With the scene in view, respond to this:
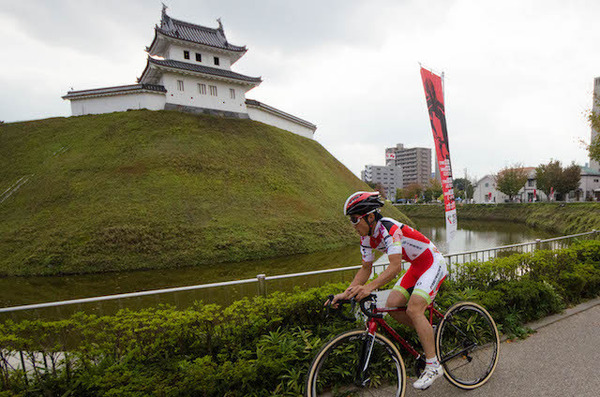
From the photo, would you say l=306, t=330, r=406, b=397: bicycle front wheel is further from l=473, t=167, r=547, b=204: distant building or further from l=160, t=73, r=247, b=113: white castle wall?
l=473, t=167, r=547, b=204: distant building

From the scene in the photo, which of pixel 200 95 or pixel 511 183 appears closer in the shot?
pixel 200 95

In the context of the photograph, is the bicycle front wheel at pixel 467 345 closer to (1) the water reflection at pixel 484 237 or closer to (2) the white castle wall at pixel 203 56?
(1) the water reflection at pixel 484 237

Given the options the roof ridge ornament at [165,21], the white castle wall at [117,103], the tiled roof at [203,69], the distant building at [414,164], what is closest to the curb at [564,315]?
the tiled roof at [203,69]

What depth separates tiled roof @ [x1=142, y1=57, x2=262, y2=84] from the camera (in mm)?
29656

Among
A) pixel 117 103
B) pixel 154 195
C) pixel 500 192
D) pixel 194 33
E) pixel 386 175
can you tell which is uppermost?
pixel 194 33

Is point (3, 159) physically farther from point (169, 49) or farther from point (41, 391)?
point (41, 391)

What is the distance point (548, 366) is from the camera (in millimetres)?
3318

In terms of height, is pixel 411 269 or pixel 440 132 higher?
pixel 440 132

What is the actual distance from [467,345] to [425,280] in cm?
116

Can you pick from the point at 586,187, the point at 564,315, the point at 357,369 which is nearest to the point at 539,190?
the point at 586,187

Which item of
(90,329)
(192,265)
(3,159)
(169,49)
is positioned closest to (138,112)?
(169,49)

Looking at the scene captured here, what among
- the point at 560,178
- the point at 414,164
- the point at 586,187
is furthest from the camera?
the point at 414,164

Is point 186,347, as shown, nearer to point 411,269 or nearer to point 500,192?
point 411,269

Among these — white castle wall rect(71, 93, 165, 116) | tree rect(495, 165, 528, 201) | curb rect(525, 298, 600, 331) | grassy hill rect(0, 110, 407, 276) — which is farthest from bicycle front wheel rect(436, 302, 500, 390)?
tree rect(495, 165, 528, 201)
